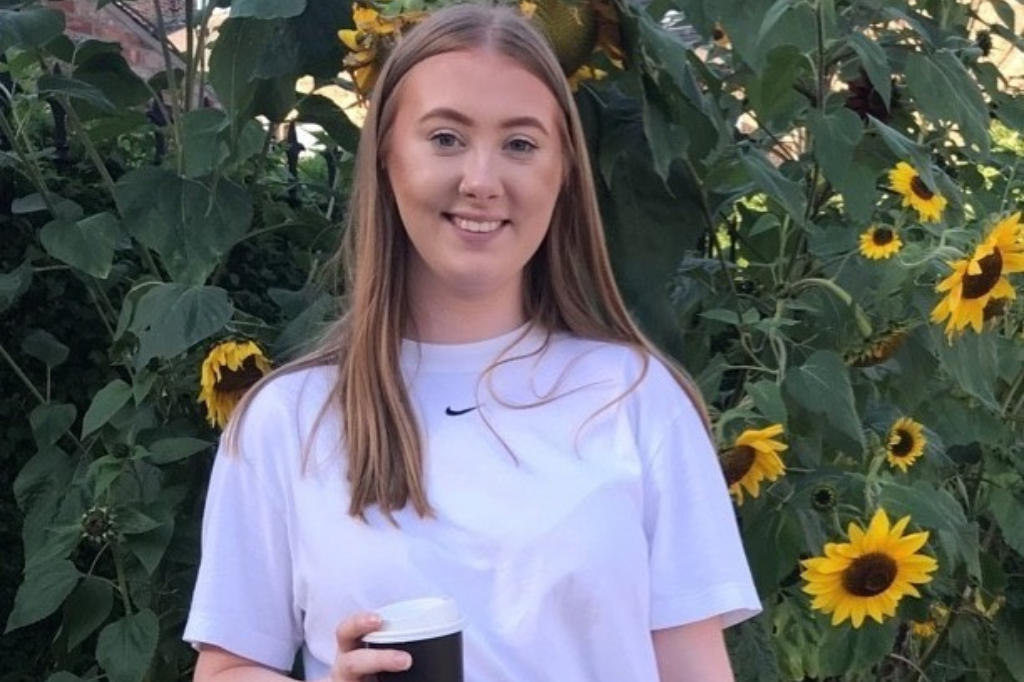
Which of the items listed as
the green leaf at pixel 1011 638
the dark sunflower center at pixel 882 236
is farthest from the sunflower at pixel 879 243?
the green leaf at pixel 1011 638

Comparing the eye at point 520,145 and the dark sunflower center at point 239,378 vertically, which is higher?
the eye at point 520,145

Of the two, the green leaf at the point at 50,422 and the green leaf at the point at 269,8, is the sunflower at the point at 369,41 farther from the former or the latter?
the green leaf at the point at 50,422

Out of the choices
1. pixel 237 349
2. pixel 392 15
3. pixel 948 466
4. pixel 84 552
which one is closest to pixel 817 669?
pixel 948 466

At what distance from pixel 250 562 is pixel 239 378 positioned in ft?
1.72

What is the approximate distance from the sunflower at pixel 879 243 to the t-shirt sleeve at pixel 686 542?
2.67 feet

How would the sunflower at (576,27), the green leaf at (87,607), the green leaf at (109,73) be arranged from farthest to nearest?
the green leaf at (109,73) < the green leaf at (87,607) < the sunflower at (576,27)

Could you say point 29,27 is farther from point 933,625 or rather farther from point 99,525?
point 933,625

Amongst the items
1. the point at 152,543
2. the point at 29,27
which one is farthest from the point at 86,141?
the point at 152,543

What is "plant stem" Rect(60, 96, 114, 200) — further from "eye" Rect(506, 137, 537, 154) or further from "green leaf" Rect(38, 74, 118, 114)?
"eye" Rect(506, 137, 537, 154)

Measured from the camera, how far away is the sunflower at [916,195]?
7.31ft

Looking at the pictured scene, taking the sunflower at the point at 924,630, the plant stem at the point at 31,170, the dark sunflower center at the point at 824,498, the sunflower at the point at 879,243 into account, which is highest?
the plant stem at the point at 31,170

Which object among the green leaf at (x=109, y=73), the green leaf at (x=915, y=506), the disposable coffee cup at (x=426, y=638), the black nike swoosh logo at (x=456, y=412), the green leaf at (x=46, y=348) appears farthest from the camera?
the green leaf at (x=46, y=348)

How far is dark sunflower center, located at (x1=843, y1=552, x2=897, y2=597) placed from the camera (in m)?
1.82

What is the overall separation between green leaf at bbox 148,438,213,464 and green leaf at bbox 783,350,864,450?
0.72 m
